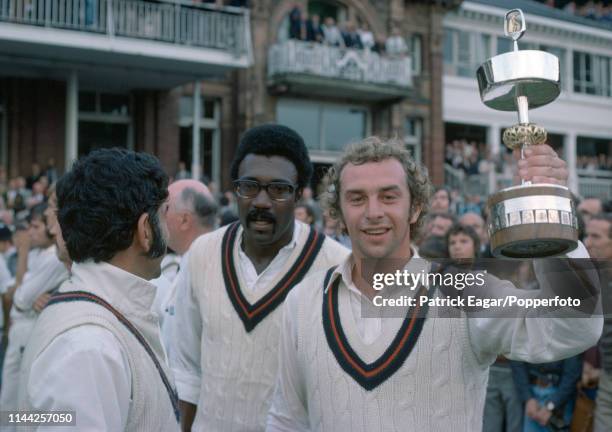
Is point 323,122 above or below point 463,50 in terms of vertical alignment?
below

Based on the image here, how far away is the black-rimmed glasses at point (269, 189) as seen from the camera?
314cm

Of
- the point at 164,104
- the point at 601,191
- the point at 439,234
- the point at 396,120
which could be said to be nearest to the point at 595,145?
the point at 601,191

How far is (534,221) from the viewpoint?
158cm

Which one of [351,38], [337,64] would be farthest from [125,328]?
[351,38]

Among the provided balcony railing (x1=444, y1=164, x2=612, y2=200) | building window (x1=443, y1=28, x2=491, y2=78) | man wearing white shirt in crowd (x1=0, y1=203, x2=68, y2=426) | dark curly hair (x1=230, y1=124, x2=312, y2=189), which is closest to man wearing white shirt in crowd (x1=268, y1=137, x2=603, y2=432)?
dark curly hair (x1=230, y1=124, x2=312, y2=189)

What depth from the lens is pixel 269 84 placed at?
1822cm

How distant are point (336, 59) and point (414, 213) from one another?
650 inches

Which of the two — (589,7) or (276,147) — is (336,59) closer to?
(589,7)

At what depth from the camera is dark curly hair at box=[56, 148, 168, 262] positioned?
2014 mm

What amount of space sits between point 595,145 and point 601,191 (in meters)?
3.14

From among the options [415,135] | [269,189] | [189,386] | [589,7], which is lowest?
[189,386]

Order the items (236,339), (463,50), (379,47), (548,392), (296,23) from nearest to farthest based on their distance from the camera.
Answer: (236,339) → (548,392) → (296,23) → (379,47) → (463,50)

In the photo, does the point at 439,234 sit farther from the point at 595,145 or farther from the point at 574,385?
the point at 595,145

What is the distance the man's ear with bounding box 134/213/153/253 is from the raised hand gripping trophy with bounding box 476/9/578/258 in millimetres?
1046
